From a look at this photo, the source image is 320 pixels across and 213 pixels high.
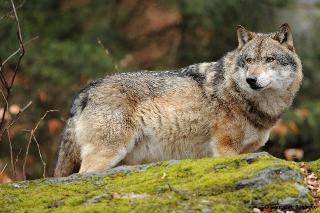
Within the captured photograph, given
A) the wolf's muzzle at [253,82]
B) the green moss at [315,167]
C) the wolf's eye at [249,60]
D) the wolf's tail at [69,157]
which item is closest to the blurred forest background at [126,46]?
the wolf's tail at [69,157]

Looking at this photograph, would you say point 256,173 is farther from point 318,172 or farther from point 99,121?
point 99,121

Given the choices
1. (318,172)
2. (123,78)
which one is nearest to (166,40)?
(123,78)

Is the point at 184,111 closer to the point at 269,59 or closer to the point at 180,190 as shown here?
the point at 269,59

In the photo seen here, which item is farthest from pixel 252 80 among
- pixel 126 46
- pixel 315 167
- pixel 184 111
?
pixel 126 46

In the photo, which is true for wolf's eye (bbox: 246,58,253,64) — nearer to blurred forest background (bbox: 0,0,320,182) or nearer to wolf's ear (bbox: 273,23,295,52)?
wolf's ear (bbox: 273,23,295,52)

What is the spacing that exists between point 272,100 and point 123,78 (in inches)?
75.0

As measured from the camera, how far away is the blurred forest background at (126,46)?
14.5 m

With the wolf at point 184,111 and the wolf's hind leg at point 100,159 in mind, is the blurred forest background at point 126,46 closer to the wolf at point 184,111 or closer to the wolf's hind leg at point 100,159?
the wolf at point 184,111

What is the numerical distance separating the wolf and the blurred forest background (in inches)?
210

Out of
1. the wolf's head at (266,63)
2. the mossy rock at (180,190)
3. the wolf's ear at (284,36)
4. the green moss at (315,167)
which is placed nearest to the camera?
the mossy rock at (180,190)

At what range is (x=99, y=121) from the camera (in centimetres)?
830

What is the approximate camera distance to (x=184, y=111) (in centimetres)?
862

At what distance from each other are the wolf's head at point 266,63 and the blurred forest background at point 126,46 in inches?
221

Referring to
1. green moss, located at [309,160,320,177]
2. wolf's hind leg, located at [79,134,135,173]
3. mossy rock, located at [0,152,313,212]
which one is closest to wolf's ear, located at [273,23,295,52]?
green moss, located at [309,160,320,177]
